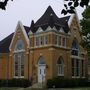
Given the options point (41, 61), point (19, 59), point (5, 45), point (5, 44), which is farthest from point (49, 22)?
point (5, 44)

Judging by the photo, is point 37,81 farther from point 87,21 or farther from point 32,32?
point 87,21

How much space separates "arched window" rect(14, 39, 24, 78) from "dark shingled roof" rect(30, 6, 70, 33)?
13.6ft

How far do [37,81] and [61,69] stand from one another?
12.3 feet

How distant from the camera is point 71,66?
45906mm

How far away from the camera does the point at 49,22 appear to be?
42.6m

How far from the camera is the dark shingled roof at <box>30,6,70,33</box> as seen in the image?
4277 cm

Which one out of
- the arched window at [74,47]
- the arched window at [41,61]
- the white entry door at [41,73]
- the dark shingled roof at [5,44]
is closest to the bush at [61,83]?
the white entry door at [41,73]

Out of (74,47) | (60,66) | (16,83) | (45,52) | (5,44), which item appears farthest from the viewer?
(5,44)

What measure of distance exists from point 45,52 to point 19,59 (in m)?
5.96

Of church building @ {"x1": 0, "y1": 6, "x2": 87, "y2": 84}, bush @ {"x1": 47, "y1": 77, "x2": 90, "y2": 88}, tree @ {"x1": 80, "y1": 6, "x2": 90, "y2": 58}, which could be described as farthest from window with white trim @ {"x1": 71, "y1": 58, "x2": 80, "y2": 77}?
tree @ {"x1": 80, "y1": 6, "x2": 90, "y2": 58}

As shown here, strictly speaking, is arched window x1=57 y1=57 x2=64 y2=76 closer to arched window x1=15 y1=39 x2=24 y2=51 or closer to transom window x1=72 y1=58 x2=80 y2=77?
transom window x1=72 y1=58 x2=80 y2=77

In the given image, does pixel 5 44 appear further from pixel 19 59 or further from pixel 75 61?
pixel 75 61

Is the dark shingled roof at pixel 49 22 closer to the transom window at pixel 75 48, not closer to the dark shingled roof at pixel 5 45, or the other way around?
the transom window at pixel 75 48

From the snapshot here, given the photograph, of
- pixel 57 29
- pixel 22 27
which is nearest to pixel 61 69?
pixel 57 29
